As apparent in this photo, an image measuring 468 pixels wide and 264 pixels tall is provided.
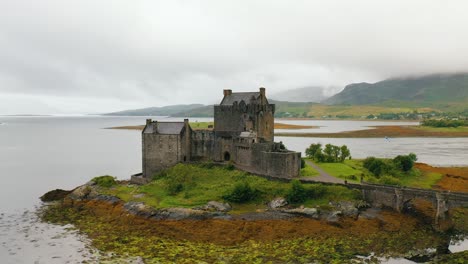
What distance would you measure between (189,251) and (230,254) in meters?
3.74

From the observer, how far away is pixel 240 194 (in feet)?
149

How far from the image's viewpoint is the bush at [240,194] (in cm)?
4547

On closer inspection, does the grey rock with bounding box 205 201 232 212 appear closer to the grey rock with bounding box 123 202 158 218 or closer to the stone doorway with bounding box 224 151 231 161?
the grey rock with bounding box 123 202 158 218

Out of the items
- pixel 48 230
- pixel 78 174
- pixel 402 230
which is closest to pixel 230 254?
pixel 402 230

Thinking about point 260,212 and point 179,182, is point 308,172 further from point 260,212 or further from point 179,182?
point 179,182

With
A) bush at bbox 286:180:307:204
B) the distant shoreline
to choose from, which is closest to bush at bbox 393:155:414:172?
bush at bbox 286:180:307:204

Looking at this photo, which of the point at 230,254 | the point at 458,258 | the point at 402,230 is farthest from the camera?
the point at 402,230

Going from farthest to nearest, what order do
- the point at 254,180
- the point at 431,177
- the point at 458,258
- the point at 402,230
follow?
the point at 431,177 → the point at 254,180 → the point at 402,230 → the point at 458,258

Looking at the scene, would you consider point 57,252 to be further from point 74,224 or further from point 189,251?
point 189,251

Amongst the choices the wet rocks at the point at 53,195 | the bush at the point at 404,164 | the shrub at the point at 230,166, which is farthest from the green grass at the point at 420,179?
the wet rocks at the point at 53,195

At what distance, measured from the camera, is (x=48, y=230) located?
42406 mm

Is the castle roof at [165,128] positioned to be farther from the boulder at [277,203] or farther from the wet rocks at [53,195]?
the boulder at [277,203]

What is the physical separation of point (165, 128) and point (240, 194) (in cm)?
1950

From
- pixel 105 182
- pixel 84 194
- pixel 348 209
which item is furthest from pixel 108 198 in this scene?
pixel 348 209
